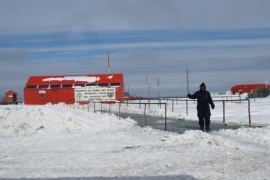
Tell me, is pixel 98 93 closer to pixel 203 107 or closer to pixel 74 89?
pixel 74 89

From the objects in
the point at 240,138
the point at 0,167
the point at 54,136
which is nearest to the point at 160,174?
the point at 0,167

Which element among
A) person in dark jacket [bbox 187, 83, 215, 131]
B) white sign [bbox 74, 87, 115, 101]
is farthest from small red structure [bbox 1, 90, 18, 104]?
person in dark jacket [bbox 187, 83, 215, 131]

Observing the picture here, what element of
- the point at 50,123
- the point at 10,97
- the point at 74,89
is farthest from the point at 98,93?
the point at 50,123

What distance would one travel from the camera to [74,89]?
48531 mm

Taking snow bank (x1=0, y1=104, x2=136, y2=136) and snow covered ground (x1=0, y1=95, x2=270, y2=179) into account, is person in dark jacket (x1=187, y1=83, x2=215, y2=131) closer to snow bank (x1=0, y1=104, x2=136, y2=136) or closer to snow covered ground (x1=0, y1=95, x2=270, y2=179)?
snow covered ground (x1=0, y1=95, x2=270, y2=179)

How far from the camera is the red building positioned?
155 feet

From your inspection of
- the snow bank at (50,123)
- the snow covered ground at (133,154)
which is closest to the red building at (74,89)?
the snow bank at (50,123)

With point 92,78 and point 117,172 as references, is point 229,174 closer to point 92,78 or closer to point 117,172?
point 117,172

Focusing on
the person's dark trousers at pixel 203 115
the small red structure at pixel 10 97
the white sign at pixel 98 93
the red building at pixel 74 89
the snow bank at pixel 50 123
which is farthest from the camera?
the small red structure at pixel 10 97

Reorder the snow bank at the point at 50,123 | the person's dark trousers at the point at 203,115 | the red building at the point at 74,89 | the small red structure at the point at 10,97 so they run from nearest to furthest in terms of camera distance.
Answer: the person's dark trousers at the point at 203,115, the snow bank at the point at 50,123, the red building at the point at 74,89, the small red structure at the point at 10,97

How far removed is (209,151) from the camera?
1164 cm

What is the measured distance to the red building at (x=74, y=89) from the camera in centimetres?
4738

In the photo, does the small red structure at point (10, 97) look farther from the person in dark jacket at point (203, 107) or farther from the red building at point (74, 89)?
the person in dark jacket at point (203, 107)

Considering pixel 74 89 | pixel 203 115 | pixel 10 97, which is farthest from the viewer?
pixel 10 97
